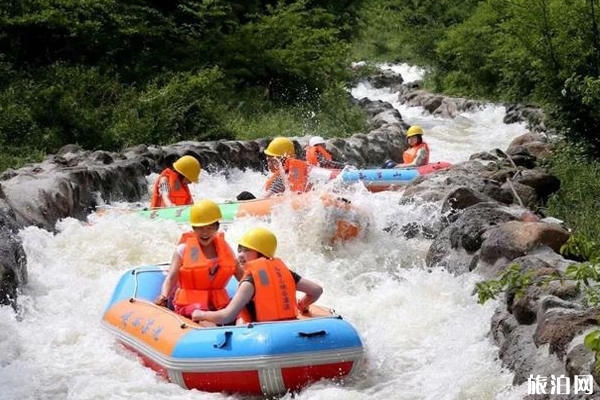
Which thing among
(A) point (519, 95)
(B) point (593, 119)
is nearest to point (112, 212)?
(B) point (593, 119)

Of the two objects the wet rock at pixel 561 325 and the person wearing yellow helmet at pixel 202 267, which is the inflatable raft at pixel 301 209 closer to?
the person wearing yellow helmet at pixel 202 267

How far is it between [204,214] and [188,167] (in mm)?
3649

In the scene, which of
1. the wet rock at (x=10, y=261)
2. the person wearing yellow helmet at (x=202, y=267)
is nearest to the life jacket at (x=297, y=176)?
the wet rock at (x=10, y=261)

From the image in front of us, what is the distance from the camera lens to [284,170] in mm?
11211

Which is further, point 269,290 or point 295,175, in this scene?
point 295,175

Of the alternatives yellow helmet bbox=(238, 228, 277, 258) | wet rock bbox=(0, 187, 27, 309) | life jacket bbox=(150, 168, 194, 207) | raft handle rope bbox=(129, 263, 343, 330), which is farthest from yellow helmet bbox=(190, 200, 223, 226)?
life jacket bbox=(150, 168, 194, 207)

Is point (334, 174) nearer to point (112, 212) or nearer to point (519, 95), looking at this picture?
point (112, 212)

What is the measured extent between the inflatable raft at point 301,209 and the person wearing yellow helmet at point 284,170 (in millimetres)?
690

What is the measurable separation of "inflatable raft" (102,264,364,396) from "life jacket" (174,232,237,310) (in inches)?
16.2

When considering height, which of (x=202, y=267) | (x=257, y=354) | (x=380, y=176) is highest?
(x=202, y=267)

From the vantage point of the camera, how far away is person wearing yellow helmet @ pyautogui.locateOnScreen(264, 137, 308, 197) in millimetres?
10961

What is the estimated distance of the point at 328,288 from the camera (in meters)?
8.23

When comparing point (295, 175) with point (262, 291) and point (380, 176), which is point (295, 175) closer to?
point (380, 176)

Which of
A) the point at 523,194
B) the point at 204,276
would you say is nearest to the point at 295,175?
the point at 523,194
